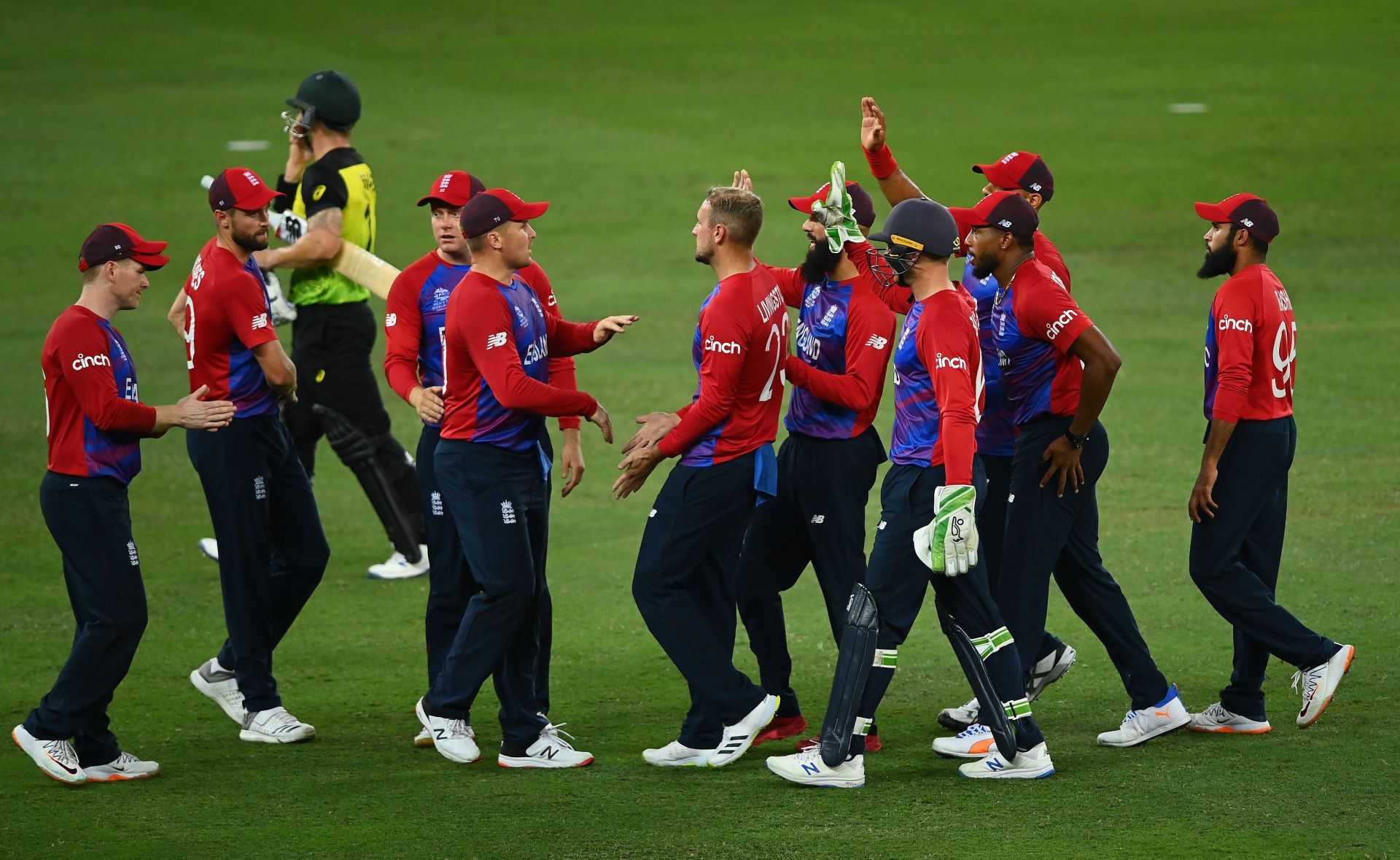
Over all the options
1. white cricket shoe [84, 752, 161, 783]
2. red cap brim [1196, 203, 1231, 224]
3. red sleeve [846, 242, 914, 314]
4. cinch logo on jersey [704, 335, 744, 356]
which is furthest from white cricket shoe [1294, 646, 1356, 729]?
white cricket shoe [84, 752, 161, 783]

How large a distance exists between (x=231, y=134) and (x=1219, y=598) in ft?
58.0

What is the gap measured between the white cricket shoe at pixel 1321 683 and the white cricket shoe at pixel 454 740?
3601 mm

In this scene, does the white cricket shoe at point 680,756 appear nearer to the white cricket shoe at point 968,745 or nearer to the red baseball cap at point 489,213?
the white cricket shoe at point 968,745

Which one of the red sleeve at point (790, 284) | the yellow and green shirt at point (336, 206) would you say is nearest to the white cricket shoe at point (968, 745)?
the red sleeve at point (790, 284)

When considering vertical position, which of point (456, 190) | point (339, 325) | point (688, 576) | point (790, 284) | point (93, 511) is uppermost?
point (456, 190)

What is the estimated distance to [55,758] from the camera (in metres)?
6.83

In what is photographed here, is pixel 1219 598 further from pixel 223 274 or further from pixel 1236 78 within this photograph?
pixel 1236 78

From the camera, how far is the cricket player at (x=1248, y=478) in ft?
23.4

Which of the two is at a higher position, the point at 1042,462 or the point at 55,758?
the point at 1042,462

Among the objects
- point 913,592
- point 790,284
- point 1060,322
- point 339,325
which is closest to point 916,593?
point 913,592

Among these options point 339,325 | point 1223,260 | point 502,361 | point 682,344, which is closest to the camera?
point 502,361

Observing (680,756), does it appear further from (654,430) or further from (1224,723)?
(1224,723)

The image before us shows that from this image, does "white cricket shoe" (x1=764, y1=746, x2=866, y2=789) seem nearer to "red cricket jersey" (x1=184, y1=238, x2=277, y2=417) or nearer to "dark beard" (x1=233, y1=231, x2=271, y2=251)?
"red cricket jersey" (x1=184, y1=238, x2=277, y2=417)

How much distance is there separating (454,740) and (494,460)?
1.22 meters
